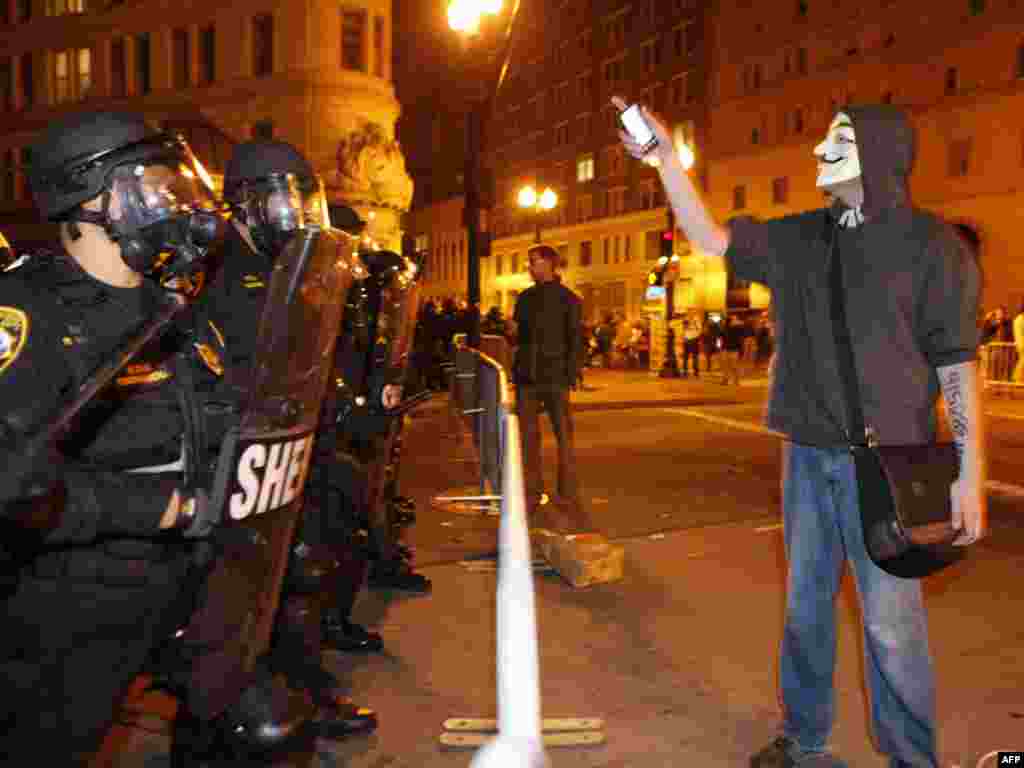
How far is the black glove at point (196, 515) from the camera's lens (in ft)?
7.11

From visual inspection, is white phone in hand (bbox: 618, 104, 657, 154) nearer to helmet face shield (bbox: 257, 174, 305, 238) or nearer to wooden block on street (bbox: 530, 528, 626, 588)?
helmet face shield (bbox: 257, 174, 305, 238)

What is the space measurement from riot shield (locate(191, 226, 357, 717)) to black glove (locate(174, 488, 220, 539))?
20mm

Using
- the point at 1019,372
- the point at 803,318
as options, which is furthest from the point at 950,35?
the point at 803,318

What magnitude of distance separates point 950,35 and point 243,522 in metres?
43.4

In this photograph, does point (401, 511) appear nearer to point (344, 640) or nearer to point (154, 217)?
point (344, 640)

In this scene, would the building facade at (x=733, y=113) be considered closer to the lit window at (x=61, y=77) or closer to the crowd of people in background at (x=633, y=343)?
the crowd of people in background at (x=633, y=343)

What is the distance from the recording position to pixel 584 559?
5.96 meters

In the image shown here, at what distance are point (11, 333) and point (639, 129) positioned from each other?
5.96 ft

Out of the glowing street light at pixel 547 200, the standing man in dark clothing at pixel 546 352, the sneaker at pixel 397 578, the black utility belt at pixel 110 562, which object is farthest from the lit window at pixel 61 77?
the black utility belt at pixel 110 562

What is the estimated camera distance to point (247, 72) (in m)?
35.5

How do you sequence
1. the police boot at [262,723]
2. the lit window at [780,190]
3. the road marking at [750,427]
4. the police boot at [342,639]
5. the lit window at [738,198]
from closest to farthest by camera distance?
the police boot at [262,723] < the police boot at [342,639] < the road marking at [750,427] < the lit window at [780,190] < the lit window at [738,198]

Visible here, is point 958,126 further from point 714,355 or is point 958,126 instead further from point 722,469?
point 722,469

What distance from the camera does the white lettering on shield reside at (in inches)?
88.1

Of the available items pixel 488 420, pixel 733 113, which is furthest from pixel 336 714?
pixel 733 113
